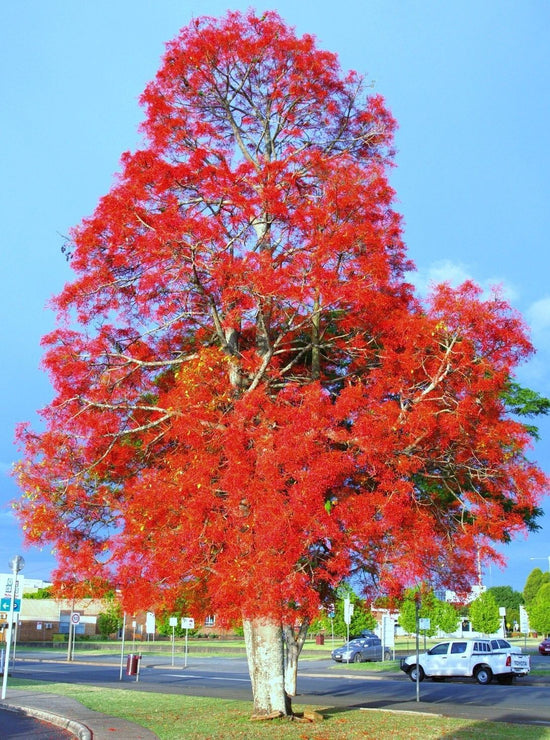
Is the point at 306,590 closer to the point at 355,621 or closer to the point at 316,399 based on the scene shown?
the point at 316,399

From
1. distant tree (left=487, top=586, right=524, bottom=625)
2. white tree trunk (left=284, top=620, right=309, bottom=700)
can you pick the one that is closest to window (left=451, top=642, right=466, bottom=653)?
white tree trunk (left=284, top=620, right=309, bottom=700)

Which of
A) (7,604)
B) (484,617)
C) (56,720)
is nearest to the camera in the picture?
(56,720)

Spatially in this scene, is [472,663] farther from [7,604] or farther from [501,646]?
[7,604]

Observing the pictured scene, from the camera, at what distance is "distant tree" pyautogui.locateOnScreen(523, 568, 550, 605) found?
110438 millimetres

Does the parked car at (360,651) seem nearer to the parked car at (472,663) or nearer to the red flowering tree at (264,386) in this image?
the parked car at (472,663)

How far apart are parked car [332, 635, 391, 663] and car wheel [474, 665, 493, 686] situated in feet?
48.0

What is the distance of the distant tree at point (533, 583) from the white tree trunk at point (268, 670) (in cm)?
10491

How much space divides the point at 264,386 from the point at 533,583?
10963 cm

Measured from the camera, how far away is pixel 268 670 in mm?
14227

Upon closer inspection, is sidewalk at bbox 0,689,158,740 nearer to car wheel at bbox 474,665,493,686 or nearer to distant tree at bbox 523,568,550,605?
car wheel at bbox 474,665,493,686

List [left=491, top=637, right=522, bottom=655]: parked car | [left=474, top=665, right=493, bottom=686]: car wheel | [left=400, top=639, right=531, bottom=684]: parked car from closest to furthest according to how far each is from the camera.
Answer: [left=400, top=639, right=531, bottom=684]: parked car
[left=474, top=665, right=493, bottom=686]: car wheel
[left=491, top=637, right=522, bottom=655]: parked car

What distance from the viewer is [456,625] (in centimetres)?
5950

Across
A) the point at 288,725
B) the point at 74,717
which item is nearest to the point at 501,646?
the point at 288,725

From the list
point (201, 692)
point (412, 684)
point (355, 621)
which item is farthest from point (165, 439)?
point (355, 621)
